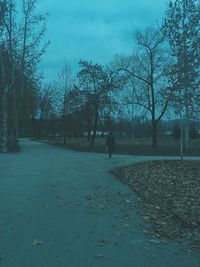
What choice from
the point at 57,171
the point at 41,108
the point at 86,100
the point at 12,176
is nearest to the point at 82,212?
the point at 12,176

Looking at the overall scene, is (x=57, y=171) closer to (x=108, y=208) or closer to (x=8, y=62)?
(x=108, y=208)

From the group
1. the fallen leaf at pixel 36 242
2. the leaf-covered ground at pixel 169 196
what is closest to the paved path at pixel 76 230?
the fallen leaf at pixel 36 242

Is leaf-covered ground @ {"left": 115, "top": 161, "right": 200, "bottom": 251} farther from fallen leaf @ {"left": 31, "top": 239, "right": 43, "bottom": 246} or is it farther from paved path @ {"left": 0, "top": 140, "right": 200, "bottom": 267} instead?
fallen leaf @ {"left": 31, "top": 239, "right": 43, "bottom": 246}

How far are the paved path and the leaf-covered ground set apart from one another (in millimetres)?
349

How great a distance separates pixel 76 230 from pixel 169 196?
507cm

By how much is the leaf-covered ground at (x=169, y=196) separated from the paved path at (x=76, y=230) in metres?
0.35

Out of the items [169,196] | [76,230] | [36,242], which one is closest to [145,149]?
[169,196]

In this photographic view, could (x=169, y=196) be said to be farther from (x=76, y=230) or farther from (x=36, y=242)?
(x=36, y=242)

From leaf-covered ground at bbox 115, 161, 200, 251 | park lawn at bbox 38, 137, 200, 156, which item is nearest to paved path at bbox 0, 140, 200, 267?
leaf-covered ground at bbox 115, 161, 200, 251

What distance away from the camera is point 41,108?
94.0 metres

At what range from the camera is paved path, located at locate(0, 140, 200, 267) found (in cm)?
734

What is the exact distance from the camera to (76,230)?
369 inches

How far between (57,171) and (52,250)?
1457cm

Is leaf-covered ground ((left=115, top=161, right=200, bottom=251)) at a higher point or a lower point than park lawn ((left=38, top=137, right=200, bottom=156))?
lower
